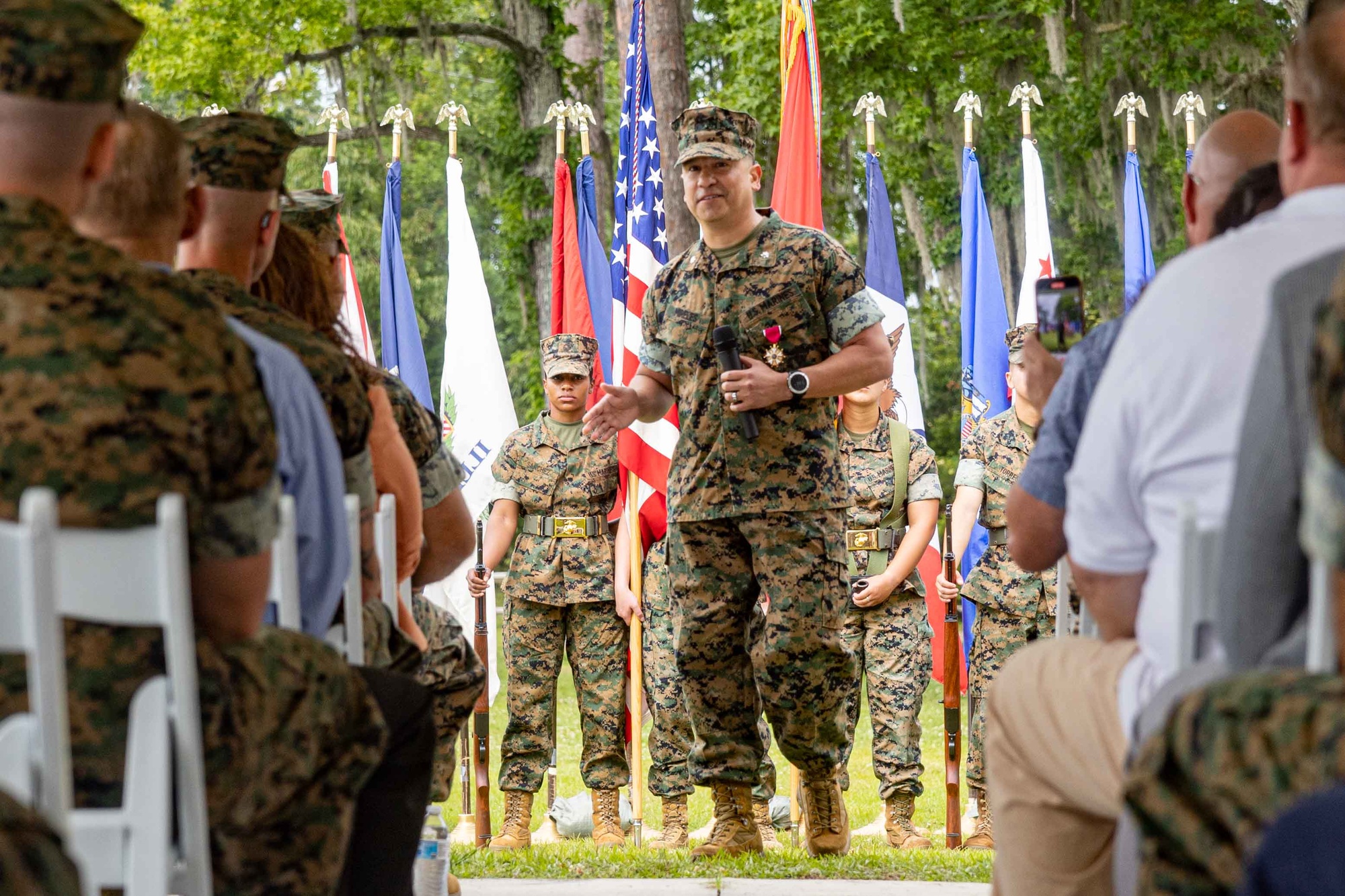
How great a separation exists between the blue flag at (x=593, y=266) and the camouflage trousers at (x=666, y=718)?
1.52 m

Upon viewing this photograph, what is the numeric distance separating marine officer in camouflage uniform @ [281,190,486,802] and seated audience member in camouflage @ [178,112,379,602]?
1.75 ft

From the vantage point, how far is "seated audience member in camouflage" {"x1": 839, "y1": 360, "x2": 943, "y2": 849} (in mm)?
5844

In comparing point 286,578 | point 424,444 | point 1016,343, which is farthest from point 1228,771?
point 1016,343

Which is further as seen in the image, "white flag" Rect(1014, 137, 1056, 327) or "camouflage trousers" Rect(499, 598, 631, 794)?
"white flag" Rect(1014, 137, 1056, 327)

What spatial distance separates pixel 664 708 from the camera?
596 centimetres

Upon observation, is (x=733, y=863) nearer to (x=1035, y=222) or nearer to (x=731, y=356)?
(x=731, y=356)

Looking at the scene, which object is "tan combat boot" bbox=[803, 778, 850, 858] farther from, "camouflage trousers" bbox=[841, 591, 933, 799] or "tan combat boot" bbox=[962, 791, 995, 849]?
"camouflage trousers" bbox=[841, 591, 933, 799]

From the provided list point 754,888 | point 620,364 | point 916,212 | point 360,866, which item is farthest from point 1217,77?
point 360,866

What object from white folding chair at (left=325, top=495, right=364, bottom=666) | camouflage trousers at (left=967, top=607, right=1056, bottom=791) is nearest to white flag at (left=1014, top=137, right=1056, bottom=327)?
camouflage trousers at (left=967, top=607, right=1056, bottom=791)

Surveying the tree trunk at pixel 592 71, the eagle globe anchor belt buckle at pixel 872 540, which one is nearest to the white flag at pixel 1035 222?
the eagle globe anchor belt buckle at pixel 872 540

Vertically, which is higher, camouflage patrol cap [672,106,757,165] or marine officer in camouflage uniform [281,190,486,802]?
camouflage patrol cap [672,106,757,165]

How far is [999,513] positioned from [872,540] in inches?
19.8

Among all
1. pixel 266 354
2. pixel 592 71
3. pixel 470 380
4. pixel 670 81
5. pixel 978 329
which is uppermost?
pixel 592 71

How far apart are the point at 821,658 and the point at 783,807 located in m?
2.58
